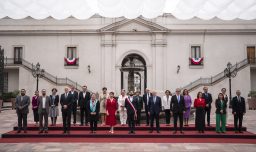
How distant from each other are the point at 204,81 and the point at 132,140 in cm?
2413

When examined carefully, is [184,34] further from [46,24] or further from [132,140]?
[132,140]

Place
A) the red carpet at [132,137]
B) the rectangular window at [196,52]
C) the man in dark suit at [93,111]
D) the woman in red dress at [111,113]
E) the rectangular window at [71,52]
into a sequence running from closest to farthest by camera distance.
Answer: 1. the red carpet at [132,137]
2. the man in dark suit at [93,111]
3. the woman in red dress at [111,113]
4. the rectangular window at [196,52]
5. the rectangular window at [71,52]

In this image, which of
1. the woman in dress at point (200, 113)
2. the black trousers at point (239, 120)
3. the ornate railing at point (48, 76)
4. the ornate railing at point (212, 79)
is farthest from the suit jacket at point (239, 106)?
the ornate railing at point (48, 76)

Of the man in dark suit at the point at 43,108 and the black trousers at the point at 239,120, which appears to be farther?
the black trousers at the point at 239,120

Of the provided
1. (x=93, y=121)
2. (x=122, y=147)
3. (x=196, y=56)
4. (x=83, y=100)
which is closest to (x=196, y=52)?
(x=196, y=56)

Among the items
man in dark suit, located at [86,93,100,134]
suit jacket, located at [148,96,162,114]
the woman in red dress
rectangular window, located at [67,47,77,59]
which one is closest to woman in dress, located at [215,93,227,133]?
suit jacket, located at [148,96,162,114]

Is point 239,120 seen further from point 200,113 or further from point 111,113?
point 111,113

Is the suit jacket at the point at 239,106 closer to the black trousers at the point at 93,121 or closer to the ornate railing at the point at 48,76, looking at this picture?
the black trousers at the point at 93,121

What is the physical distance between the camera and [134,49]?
35.6m

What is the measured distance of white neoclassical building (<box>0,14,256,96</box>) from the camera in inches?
1391

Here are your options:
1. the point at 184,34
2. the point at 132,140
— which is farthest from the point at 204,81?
the point at 132,140

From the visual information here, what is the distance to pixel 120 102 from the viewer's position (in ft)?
48.8

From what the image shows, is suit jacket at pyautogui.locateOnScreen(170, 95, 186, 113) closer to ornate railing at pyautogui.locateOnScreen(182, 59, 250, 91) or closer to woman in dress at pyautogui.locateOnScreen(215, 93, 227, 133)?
woman in dress at pyautogui.locateOnScreen(215, 93, 227, 133)

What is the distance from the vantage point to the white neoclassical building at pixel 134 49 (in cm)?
3534
